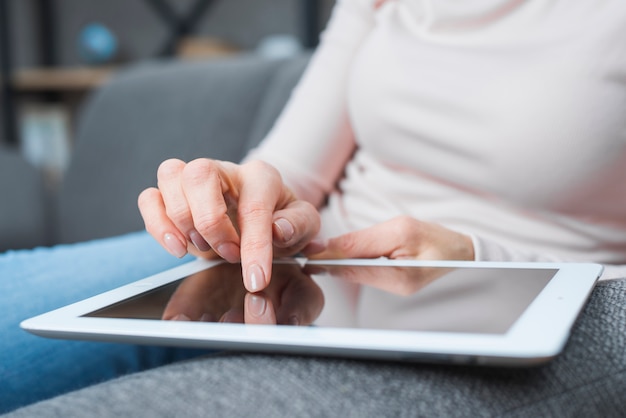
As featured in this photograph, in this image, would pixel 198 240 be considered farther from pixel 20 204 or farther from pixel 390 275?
Answer: pixel 20 204

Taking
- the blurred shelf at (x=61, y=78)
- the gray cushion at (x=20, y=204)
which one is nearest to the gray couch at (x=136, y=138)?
the gray cushion at (x=20, y=204)

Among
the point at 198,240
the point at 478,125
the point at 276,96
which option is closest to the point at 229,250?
the point at 198,240

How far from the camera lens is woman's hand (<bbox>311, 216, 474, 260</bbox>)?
46cm

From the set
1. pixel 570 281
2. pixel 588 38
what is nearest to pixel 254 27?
pixel 588 38

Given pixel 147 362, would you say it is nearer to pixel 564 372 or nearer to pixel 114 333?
pixel 114 333

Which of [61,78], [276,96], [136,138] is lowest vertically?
[61,78]

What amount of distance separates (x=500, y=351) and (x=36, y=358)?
314 millimetres

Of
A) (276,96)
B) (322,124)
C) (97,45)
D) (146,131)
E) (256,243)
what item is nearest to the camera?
(256,243)

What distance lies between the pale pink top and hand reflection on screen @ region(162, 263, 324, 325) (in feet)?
0.51

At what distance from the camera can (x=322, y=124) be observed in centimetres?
67

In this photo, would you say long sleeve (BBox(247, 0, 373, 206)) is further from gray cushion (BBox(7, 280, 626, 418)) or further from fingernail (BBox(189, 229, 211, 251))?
gray cushion (BBox(7, 280, 626, 418))

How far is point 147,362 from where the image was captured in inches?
19.3

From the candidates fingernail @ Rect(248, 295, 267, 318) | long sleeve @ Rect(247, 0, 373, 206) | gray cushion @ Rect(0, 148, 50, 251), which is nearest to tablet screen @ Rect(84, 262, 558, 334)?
fingernail @ Rect(248, 295, 267, 318)

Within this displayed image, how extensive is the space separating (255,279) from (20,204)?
37.4 inches
